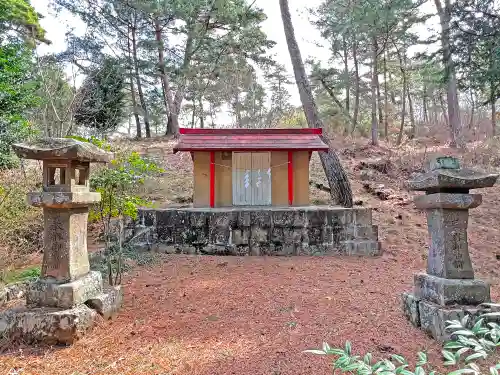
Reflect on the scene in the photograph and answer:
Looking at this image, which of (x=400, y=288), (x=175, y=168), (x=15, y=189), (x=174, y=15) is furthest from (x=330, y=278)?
(x=174, y=15)

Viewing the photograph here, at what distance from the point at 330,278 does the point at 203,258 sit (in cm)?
261

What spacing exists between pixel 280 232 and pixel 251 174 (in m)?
1.86

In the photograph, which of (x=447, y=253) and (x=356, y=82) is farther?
(x=356, y=82)

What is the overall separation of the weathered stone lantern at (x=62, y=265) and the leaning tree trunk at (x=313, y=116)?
6108 millimetres

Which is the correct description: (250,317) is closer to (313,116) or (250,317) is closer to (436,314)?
(436,314)

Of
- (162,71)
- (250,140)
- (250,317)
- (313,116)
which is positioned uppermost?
(162,71)

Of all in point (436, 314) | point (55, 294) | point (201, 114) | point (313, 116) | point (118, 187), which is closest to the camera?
point (436, 314)

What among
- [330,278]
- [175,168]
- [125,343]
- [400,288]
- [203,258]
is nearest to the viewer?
[125,343]

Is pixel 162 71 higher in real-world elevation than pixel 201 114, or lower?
higher

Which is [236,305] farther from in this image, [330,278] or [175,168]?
[175,168]

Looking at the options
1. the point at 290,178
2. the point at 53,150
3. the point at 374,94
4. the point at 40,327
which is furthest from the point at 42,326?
the point at 374,94

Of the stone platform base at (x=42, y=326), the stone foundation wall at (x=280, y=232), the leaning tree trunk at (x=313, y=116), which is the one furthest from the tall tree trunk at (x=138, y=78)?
the stone platform base at (x=42, y=326)

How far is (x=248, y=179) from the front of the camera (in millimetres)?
8219

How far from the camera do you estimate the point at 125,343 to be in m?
3.24
